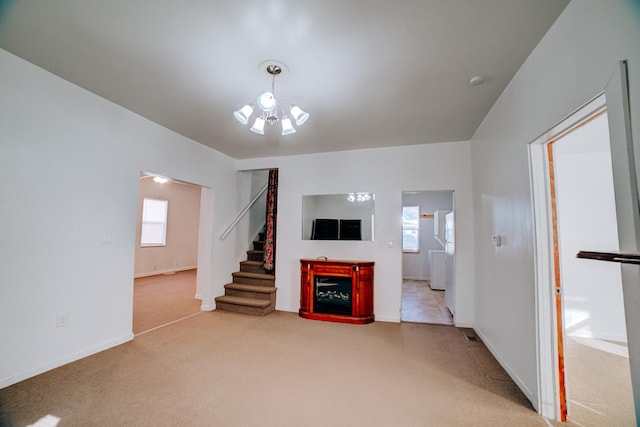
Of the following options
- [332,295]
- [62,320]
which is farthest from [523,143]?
[62,320]

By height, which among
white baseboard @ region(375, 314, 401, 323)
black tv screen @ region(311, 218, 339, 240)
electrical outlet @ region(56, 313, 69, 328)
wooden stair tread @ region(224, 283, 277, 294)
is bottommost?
white baseboard @ region(375, 314, 401, 323)

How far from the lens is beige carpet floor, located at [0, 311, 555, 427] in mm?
1786

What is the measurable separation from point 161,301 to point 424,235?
6.47m

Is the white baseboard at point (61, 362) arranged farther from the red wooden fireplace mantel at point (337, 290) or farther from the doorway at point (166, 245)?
the red wooden fireplace mantel at point (337, 290)

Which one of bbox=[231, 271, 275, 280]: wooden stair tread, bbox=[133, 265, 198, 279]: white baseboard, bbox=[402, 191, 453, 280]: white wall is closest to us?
bbox=[231, 271, 275, 280]: wooden stair tread

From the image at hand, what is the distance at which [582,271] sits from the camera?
326 centimetres

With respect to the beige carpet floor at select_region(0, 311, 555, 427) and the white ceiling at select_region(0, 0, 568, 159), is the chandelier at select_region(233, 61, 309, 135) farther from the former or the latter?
the beige carpet floor at select_region(0, 311, 555, 427)

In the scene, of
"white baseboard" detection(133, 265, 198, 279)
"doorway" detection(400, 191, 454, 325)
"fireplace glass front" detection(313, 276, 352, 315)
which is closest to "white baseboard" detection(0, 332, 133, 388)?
"fireplace glass front" detection(313, 276, 352, 315)

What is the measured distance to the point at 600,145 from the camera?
9.89 ft

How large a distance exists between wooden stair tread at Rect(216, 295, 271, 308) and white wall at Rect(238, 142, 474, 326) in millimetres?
381

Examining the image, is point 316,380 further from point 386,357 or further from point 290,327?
point 290,327

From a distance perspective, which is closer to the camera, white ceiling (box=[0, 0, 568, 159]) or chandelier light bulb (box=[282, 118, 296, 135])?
white ceiling (box=[0, 0, 568, 159])

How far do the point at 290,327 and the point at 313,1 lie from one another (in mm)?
3536

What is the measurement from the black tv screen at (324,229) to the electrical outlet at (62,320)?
3.06m
